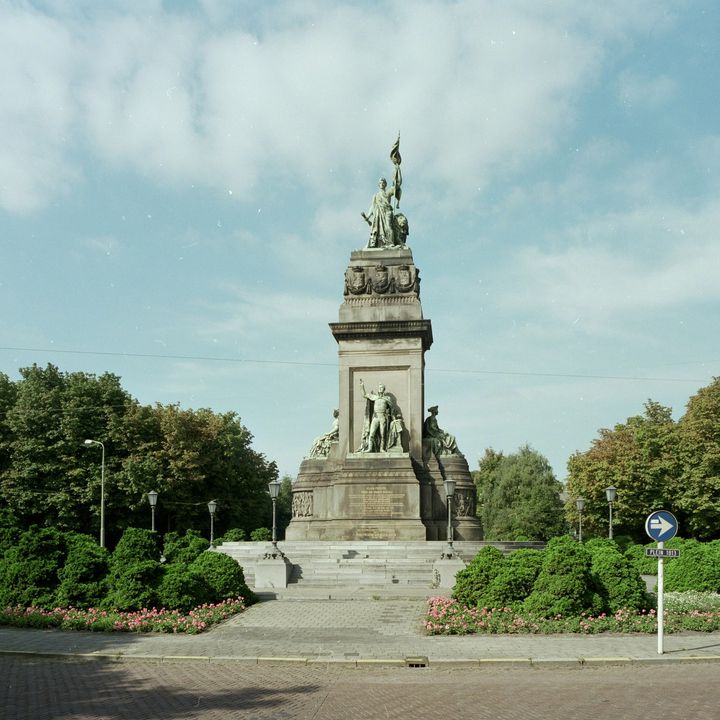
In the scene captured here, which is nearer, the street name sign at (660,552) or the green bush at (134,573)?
the street name sign at (660,552)

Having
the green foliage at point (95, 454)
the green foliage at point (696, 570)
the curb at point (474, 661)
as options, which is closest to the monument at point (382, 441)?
the green foliage at point (696, 570)

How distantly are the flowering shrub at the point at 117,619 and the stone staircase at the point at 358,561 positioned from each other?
268 inches

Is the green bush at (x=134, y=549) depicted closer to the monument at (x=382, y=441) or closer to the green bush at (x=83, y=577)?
the green bush at (x=83, y=577)

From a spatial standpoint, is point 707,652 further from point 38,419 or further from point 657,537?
point 38,419

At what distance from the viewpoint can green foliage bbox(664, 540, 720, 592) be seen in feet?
78.6

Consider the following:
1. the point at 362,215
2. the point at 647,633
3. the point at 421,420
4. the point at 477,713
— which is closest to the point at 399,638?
the point at 647,633

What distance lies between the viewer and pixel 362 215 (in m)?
40.8

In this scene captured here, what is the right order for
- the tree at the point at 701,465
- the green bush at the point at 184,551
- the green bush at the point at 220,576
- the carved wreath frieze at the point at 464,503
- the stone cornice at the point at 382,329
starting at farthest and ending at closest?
1. the tree at the point at 701,465
2. the stone cornice at the point at 382,329
3. the carved wreath frieze at the point at 464,503
4. the green bush at the point at 184,551
5. the green bush at the point at 220,576

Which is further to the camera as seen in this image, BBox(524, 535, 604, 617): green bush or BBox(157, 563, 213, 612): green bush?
BBox(157, 563, 213, 612): green bush

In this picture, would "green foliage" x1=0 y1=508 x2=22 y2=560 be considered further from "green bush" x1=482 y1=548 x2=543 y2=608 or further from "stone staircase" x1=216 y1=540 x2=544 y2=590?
"green bush" x1=482 y1=548 x2=543 y2=608

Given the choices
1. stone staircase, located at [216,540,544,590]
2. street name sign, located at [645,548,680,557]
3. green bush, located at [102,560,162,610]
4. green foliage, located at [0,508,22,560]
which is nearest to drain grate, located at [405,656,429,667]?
street name sign, located at [645,548,680,557]

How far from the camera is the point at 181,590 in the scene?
20.7 m

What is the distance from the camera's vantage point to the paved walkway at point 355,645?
15.1 m

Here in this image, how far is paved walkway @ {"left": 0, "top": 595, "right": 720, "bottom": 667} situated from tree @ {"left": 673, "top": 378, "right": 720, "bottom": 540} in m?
36.0
